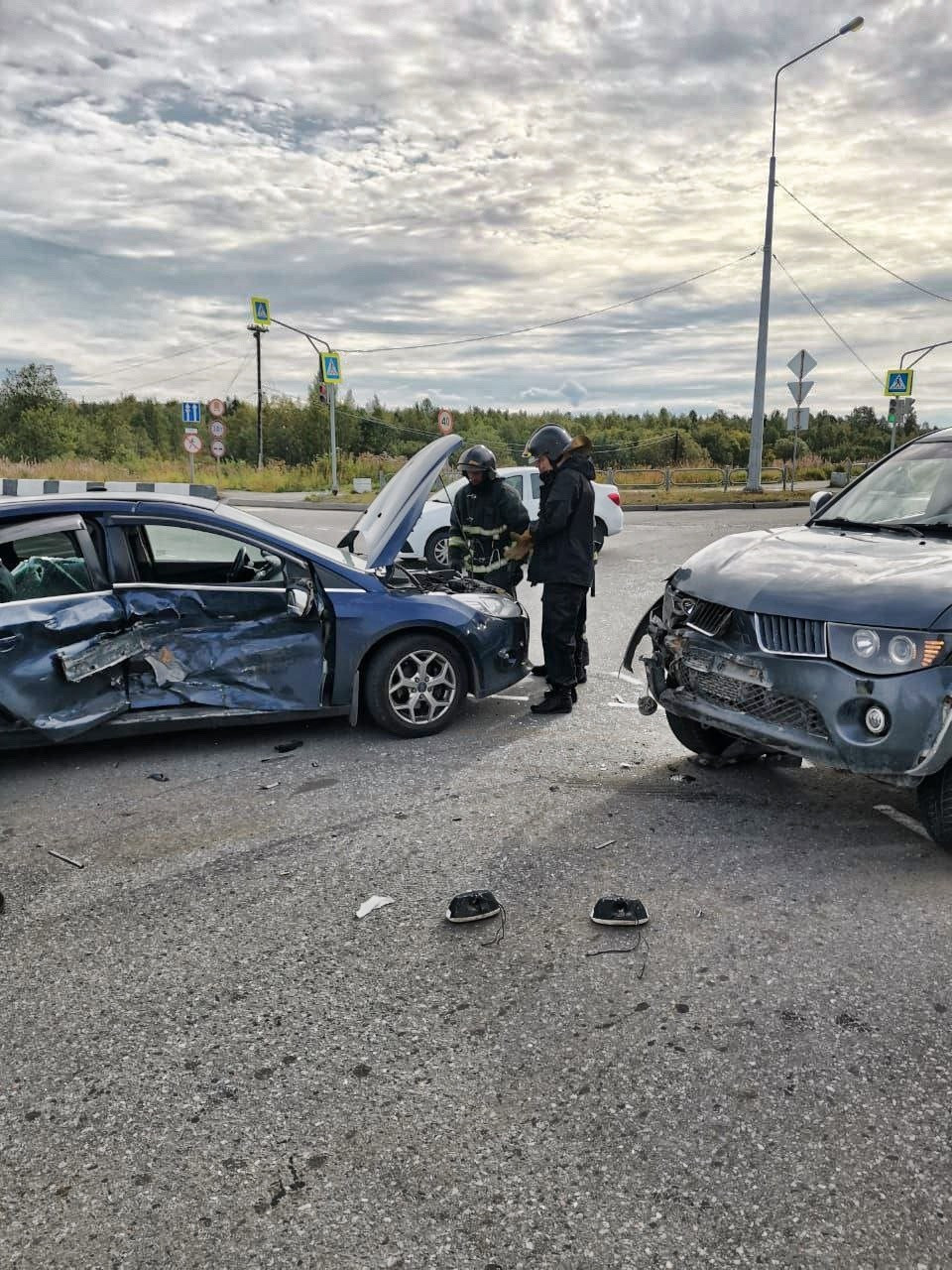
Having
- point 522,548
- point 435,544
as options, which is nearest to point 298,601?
→ point 522,548

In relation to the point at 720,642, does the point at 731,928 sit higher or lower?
lower

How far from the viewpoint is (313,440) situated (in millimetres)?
67188

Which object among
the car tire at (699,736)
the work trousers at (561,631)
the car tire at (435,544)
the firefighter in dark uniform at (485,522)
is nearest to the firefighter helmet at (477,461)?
the firefighter in dark uniform at (485,522)

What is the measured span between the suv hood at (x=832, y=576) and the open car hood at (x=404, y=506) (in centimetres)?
190

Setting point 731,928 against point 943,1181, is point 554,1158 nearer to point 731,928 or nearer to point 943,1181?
point 943,1181

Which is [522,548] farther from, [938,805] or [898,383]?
[898,383]

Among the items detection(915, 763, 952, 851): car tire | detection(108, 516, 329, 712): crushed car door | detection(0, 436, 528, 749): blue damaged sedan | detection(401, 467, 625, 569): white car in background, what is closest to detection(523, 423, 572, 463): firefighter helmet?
detection(0, 436, 528, 749): blue damaged sedan

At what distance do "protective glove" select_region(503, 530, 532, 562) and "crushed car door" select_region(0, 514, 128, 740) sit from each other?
9.49ft

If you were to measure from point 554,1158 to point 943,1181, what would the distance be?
0.89 metres

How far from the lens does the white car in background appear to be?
13633 mm

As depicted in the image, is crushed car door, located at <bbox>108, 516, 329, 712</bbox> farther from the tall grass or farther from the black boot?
the tall grass

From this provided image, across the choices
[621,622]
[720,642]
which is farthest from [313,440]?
[720,642]

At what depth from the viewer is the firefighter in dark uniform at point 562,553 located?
20.0 ft

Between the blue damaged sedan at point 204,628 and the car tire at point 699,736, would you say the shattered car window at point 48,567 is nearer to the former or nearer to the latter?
the blue damaged sedan at point 204,628
